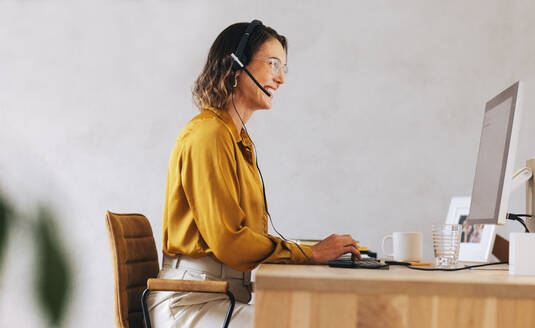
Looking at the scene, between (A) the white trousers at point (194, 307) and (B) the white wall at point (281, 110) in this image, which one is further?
(B) the white wall at point (281, 110)

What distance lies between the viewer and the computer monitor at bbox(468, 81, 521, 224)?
1.35m

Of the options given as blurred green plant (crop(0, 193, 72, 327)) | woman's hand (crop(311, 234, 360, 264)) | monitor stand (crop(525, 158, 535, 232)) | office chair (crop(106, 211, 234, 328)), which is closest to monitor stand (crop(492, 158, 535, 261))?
monitor stand (crop(525, 158, 535, 232))

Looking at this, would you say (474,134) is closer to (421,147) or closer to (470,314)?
(421,147)

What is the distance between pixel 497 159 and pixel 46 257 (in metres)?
2.48

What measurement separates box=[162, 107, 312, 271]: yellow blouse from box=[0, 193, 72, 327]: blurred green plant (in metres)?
1.60

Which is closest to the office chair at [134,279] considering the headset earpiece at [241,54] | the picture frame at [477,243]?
the headset earpiece at [241,54]

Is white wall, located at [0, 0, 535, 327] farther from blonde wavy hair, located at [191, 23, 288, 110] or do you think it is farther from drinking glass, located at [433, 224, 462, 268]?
drinking glass, located at [433, 224, 462, 268]

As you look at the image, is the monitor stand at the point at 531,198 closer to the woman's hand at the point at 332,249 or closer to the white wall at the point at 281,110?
the woman's hand at the point at 332,249

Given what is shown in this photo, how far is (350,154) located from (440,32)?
0.88 metres

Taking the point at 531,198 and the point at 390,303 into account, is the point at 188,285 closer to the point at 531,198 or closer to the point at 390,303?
the point at 390,303

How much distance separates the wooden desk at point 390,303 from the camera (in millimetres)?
906

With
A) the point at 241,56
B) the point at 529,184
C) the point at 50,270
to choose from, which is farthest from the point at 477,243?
the point at 50,270

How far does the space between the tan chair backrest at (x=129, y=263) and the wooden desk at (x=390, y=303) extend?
0.80 metres

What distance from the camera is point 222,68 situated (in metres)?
1.82
